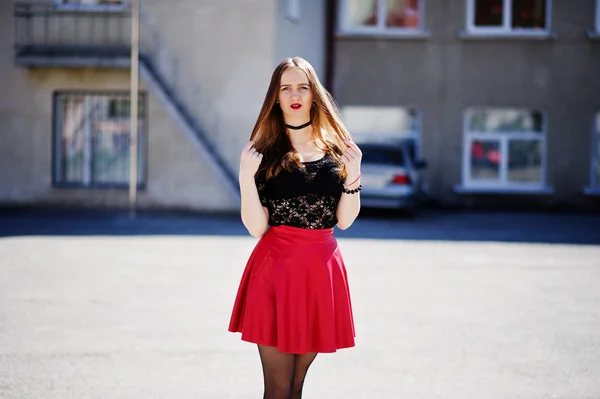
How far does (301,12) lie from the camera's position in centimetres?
2298

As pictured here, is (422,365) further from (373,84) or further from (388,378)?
(373,84)

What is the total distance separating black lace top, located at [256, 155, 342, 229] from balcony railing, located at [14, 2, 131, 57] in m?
17.1

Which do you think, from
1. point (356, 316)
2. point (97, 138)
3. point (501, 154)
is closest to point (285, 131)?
point (356, 316)

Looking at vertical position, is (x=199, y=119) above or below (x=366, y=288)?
above

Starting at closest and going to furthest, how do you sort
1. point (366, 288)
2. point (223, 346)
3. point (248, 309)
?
point (248, 309) < point (223, 346) < point (366, 288)

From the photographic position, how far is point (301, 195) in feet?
13.5

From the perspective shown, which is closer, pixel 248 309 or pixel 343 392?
pixel 248 309

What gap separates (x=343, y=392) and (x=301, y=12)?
59.9 ft

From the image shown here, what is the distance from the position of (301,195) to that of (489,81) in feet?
70.5

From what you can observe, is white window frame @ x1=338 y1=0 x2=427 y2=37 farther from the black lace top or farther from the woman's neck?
the black lace top

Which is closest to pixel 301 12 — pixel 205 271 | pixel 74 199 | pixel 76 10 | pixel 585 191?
pixel 76 10

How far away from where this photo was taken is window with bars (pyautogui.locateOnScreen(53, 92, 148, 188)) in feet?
69.2

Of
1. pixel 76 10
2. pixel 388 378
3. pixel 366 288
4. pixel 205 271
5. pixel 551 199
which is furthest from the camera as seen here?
pixel 551 199

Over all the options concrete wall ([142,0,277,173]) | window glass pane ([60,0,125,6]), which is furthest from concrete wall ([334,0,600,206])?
window glass pane ([60,0,125,6])
